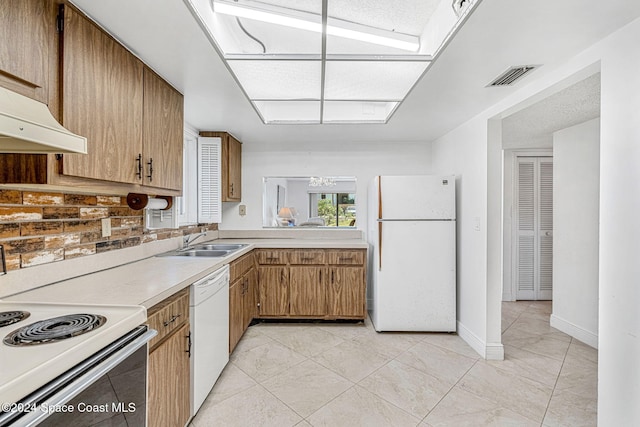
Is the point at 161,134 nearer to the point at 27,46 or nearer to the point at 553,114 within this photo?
the point at 27,46

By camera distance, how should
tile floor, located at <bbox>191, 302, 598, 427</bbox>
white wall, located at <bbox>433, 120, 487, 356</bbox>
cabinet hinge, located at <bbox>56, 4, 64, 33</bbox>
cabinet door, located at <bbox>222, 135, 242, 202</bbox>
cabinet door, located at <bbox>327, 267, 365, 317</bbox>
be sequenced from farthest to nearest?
1. cabinet door, located at <bbox>222, 135, 242, 202</bbox>
2. cabinet door, located at <bbox>327, 267, 365, 317</bbox>
3. white wall, located at <bbox>433, 120, 487, 356</bbox>
4. tile floor, located at <bbox>191, 302, 598, 427</bbox>
5. cabinet hinge, located at <bbox>56, 4, 64, 33</bbox>

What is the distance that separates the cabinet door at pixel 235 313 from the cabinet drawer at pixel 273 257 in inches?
19.4

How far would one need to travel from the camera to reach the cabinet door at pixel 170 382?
1.38 meters

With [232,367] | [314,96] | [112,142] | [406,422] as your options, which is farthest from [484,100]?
[232,367]

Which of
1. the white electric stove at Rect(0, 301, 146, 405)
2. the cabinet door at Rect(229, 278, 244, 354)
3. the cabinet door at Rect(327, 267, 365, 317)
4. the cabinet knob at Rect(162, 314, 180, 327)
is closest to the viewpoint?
the white electric stove at Rect(0, 301, 146, 405)

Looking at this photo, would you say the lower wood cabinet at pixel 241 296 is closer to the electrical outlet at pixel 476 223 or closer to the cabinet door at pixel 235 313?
the cabinet door at pixel 235 313

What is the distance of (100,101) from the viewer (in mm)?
1453

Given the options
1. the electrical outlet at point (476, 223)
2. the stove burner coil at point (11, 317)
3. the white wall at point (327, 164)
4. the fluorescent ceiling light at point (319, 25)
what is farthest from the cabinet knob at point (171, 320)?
the electrical outlet at point (476, 223)

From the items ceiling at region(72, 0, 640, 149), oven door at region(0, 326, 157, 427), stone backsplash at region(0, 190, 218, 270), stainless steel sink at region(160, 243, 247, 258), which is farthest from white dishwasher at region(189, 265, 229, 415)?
ceiling at region(72, 0, 640, 149)

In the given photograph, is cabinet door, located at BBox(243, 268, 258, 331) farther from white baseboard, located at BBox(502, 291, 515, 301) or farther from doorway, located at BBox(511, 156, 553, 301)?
doorway, located at BBox(511, 156, 553, 301)

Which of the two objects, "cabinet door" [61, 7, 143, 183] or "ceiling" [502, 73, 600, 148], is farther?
"ceiling" [502, 73, 600, 148]

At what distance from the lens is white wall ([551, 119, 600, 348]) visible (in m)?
2.86

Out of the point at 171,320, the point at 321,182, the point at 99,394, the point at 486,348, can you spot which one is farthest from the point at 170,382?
the point at 321,182

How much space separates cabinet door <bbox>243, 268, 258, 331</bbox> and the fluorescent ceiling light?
215 centimetres
